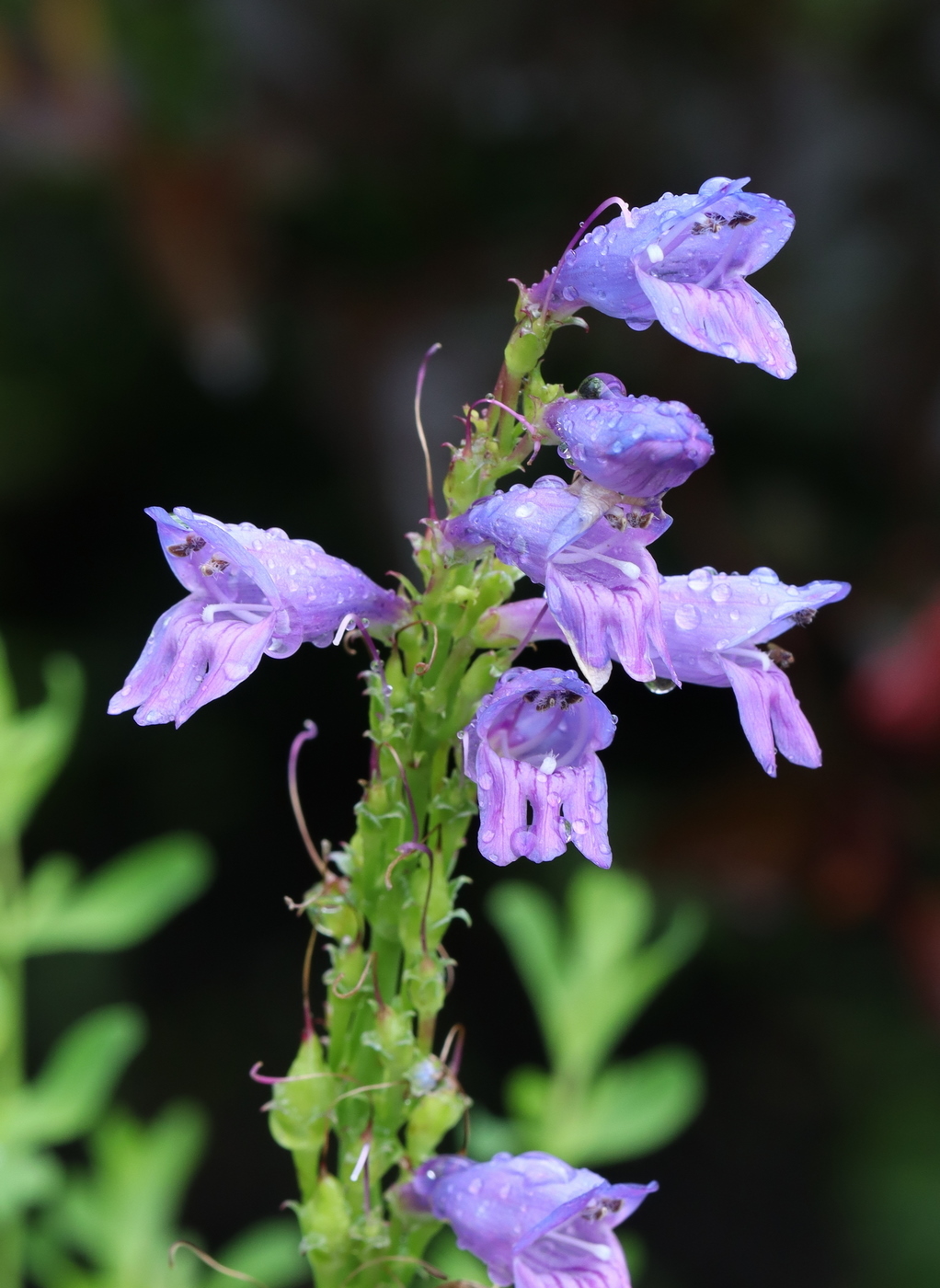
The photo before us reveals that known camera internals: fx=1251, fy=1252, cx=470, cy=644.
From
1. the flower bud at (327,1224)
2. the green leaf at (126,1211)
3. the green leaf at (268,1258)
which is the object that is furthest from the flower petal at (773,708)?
the green leaf at (126,1211)

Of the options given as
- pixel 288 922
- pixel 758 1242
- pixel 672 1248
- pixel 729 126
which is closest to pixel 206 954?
pixel 288 922

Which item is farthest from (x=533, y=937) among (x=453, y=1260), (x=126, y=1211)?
(x=126, y=1211)

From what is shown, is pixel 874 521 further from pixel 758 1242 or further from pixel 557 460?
pixel 758 1242

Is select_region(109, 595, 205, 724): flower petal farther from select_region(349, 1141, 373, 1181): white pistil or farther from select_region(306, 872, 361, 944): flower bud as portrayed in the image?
select_region(349, 1141, 373, 1181): white pistil

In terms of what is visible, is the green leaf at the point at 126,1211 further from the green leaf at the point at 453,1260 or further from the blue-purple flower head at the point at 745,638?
the blue-purple flower head at the point at 745,638

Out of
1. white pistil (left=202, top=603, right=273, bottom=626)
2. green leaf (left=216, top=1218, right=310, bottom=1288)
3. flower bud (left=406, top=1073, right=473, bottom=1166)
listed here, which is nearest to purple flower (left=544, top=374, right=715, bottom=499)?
white pistil (left=202, top=603, right=273, bottom=626)

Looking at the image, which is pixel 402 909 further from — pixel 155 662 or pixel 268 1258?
pixel 268 1258
